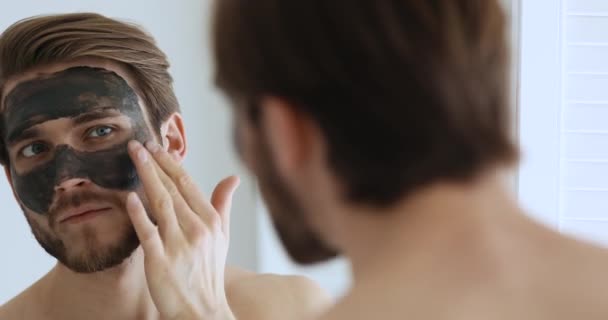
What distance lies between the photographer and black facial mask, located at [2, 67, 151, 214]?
4.55 feet

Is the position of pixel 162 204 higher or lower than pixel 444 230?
lower

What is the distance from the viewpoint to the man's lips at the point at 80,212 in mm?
1402

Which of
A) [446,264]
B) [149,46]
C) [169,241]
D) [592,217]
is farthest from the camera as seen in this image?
[592,217]

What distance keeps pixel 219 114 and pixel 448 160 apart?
1775mm

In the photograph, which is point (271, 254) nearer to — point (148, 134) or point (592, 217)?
point (592, 217)

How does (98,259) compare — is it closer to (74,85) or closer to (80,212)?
(80,212)

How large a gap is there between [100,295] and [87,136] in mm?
307

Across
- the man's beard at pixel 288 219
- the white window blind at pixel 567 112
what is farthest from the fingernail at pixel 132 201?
the white window blind at pixel 567 112

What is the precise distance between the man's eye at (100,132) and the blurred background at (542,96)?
0.78 m

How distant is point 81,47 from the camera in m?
1.42

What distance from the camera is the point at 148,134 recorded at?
1451mm

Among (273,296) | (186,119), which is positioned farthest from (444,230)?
(186,119)

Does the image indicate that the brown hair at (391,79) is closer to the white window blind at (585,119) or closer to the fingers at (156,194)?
the fingers at (156,194)

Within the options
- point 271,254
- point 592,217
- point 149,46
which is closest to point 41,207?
point 149,46
